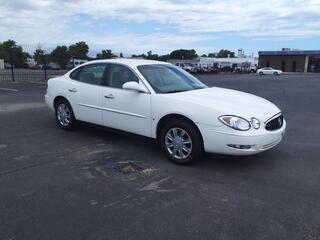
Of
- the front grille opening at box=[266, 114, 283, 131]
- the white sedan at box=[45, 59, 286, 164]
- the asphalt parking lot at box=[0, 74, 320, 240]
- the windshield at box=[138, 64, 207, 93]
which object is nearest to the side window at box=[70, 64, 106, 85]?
the white sedan at box=[45, 59, 286, 164]

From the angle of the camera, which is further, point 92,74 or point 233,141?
point 92,74

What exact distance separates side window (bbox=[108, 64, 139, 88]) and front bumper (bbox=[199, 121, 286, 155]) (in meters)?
1.67

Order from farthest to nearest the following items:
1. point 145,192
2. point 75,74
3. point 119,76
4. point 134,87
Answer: point 75,74, point 119,76, point 134,87, point 145,192

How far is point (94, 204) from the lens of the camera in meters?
3.94

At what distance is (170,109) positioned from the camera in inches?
209

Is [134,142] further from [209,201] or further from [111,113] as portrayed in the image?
[209,201]

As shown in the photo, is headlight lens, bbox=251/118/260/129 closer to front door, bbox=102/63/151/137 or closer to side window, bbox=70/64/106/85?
front door, bbox=102/63/151/137

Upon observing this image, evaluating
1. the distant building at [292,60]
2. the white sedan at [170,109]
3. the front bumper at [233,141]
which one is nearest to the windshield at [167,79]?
the white sedan at [170,109]

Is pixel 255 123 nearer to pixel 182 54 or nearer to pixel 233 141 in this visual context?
pixel 233 141

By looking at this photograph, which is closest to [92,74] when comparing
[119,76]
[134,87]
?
[119,76]

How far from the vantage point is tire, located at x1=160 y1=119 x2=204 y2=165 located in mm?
5113

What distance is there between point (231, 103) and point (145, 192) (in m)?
1.92

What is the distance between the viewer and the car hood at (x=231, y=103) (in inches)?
198

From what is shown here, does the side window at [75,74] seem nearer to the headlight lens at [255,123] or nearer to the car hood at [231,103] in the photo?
the car hood at [231,103]
